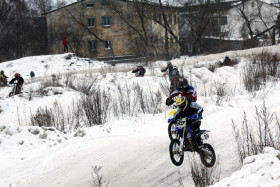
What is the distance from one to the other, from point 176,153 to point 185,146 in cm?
25

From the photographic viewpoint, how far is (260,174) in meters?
4.13

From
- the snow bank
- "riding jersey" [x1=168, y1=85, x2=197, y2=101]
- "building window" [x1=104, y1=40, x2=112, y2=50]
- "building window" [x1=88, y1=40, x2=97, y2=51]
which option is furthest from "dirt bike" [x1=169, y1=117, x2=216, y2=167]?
"building window" [x1=88, y1=40, x2=97, y2=51]

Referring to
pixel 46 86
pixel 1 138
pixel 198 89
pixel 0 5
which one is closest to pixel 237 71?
pixel 198 89

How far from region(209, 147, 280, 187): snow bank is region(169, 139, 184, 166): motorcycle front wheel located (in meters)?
2.43

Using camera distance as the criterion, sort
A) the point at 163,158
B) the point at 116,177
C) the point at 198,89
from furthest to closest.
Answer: the point at 198,89 < the point at 163,158 < the point at 116,177

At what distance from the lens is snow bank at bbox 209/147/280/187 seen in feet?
12.9

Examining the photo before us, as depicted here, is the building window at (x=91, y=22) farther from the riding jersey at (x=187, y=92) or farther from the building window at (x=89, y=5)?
the riding jersey at (x=187, y=92)

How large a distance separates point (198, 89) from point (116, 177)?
12935 mm

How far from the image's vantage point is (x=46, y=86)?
64.5 feet

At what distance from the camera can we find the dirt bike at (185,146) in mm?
6883

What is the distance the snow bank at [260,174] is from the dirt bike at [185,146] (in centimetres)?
213

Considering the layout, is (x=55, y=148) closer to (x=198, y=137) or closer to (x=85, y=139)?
(x=85, y=139)

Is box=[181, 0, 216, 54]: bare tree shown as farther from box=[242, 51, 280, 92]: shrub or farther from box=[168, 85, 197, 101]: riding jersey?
box=[168, 85, 197, 101]: riding jersey

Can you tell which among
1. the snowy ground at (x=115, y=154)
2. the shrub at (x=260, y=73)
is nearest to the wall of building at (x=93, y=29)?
the shrub at (x=260, y=73)
